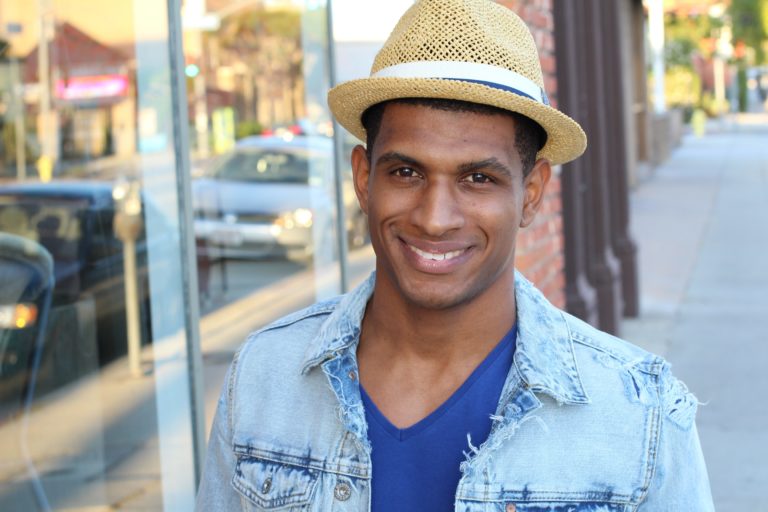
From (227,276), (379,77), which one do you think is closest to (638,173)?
(227,276)

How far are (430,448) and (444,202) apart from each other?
16.1 inches

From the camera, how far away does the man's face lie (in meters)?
1.94

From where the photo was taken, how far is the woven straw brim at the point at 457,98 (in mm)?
1889

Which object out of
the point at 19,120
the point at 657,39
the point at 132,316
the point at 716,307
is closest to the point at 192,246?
the point at 132,316

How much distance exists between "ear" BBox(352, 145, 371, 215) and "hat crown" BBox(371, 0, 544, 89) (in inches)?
7.8

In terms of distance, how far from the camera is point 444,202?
1930mm

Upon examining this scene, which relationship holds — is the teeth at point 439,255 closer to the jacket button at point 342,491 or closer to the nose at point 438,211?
the nose at point 438,211

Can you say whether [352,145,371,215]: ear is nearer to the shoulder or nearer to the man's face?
the man's face

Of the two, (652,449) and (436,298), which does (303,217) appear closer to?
(436,298)

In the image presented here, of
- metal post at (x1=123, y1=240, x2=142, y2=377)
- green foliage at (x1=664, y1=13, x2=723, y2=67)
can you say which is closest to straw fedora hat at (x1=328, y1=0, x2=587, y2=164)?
metal post at (x1=123, y1=240, x2=142, y2=377)

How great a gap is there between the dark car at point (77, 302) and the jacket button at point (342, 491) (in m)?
2.28

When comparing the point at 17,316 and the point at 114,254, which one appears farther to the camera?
the point at 114,254

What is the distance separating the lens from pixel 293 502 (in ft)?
6.50

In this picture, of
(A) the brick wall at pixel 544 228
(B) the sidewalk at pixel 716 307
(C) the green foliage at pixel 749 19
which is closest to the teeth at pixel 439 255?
(A) the brick wall at pixel 544 228
